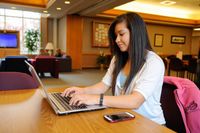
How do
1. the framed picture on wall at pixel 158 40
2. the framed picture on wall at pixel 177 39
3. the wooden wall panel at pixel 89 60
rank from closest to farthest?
the wooden wall panel at pixel 89 60, the framed picture on wall at pixel 158 40, the framed picture on wall at pixel 177 39

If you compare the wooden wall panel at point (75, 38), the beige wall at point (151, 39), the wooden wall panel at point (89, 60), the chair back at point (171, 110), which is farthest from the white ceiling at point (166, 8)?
the chair back at point (171, 110)

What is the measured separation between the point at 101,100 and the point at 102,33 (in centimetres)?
827

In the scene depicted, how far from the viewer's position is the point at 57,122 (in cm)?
78

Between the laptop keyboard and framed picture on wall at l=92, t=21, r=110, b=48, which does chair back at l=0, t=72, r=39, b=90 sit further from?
framed picture on wall at l=92, t=21, r=110, b=48

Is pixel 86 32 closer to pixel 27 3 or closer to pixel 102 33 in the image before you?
pixel 102 33

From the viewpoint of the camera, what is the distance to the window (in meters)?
8.80

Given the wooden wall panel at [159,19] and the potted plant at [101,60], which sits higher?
the wooden wall panel at [159,19]

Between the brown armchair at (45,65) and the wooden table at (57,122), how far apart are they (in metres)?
5.08

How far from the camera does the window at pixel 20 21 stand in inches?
346

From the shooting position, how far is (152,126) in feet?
2.50

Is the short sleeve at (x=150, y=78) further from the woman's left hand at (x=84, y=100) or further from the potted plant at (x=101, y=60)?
the potted plant at (x=101, y=60)

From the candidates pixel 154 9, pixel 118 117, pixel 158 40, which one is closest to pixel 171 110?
pixel 118 117

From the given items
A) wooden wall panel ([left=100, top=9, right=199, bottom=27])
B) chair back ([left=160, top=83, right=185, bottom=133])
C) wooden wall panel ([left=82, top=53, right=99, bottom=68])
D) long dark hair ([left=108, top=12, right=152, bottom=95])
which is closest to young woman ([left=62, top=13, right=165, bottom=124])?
long dark hair ([left=108, top=12, right=152, bottom=95])

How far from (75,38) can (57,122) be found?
7.69 m
